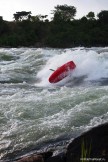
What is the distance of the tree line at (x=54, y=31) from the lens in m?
44.2

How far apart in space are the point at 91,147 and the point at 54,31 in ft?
154

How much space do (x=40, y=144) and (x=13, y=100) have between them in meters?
3.32

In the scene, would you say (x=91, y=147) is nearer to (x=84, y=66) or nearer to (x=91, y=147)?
(x=91, y=147)

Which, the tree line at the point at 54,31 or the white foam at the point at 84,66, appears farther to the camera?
the tree line at the point at 54,31

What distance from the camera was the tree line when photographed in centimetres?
4419

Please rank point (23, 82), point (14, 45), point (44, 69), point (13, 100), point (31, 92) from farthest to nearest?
1. point (14, 45)
2. point (44, 69)
3. point (23, 82)
4. point (31, 92)
5. point (13, 100)

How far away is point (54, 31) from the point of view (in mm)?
50344

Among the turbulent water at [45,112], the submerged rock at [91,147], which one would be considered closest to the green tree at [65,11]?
the turbulent water at [45,112]

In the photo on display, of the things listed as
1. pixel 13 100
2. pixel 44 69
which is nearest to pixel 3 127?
pixel 13 100

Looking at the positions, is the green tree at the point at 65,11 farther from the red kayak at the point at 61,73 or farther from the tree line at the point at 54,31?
the red kayak at the point at 61,73

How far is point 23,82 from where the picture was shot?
12.8 metres

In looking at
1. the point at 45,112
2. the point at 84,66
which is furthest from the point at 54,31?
the point at 45,112

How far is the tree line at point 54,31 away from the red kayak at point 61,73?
28.5 m

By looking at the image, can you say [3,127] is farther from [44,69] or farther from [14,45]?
[14,45]
